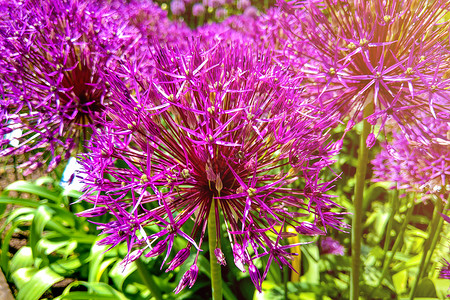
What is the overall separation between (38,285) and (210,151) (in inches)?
65.4

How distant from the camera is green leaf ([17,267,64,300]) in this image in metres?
2.06

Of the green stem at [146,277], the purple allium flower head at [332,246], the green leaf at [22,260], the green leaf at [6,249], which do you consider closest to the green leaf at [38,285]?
the green leaf at [22,260]

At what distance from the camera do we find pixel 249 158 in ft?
4.29

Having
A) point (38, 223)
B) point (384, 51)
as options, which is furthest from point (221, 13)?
point (384, 51)

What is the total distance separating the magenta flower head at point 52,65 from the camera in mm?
1752

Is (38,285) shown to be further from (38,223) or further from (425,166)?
(425,166)

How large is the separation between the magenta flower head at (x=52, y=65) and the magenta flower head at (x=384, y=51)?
1.03 meters

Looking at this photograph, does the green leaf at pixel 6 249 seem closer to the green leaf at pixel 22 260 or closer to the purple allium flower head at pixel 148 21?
the green leaf at pixel 22 260

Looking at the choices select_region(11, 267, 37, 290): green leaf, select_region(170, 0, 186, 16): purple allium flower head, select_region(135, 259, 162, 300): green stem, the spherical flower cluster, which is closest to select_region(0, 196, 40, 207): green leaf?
select_region(11, 267, 37, 290): green leaf

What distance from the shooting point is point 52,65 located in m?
1.75

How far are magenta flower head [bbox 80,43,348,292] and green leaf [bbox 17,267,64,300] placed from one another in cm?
118

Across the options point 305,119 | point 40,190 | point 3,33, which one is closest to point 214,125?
point 305,119

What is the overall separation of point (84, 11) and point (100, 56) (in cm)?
28

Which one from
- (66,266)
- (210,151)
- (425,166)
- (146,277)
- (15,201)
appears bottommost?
(66,266)
